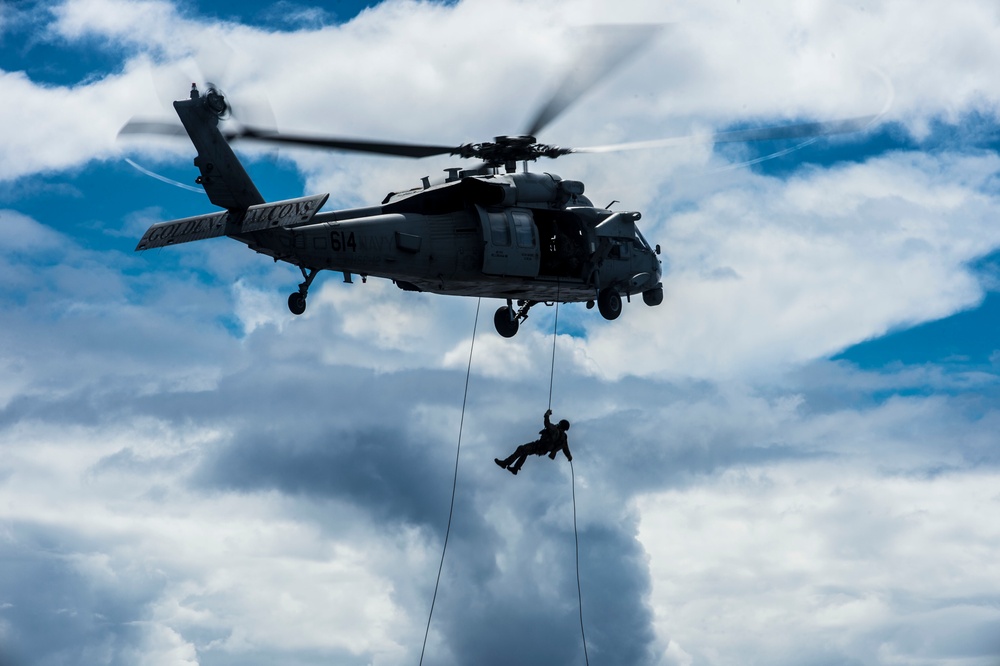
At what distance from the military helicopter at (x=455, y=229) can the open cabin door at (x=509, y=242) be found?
4 cm

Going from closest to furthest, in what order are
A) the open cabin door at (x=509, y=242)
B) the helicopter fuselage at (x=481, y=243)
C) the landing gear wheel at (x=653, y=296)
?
the helicopter fuselage at (x=481, y=243), the open cabin door at (x=509, y=242), the landing gear wheel at (x=653, y=296)

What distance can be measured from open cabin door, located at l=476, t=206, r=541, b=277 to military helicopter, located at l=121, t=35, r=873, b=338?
1.7 inches

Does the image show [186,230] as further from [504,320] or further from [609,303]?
[609,303]

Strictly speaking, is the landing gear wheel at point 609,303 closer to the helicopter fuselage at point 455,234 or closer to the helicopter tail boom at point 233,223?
the helicopter fuselage at point 455,234

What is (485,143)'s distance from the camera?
46.7 meters

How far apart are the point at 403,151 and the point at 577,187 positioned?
21.4ft

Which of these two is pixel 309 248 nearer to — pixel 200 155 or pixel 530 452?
pixel 200 155

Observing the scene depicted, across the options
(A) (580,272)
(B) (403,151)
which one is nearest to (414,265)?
(B) (403,151)

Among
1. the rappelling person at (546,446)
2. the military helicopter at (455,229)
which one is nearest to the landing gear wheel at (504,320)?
the military helicopter at (455,229)

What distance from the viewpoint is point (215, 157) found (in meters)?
42.2

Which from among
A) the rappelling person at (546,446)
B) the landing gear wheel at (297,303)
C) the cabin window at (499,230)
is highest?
the cabin window at (499,230)

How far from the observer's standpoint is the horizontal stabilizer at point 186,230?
137 feet

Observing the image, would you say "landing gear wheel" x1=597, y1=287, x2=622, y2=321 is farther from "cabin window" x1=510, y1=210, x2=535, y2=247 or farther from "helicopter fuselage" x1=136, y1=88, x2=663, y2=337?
"cabin window" x1=510, y1=210, x2=535, y2=247

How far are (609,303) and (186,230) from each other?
14.4 metres
